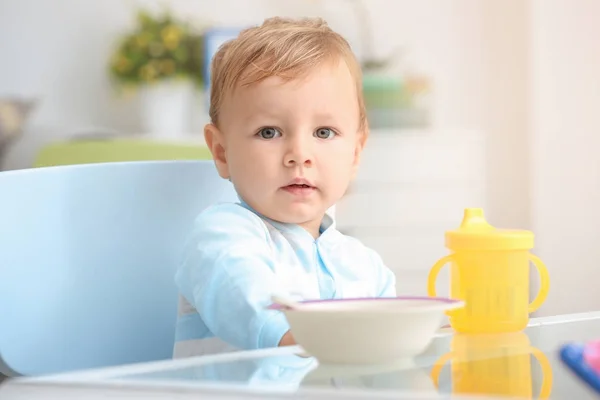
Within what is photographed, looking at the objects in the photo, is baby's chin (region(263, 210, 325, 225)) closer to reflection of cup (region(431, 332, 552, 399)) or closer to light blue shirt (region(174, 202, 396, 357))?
light blue shirt (region(174, 202, 396, 357))

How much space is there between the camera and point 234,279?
90 cm

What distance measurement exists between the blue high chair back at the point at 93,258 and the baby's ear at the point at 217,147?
4 centimetres

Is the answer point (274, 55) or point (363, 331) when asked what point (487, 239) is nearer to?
point (363, 331)

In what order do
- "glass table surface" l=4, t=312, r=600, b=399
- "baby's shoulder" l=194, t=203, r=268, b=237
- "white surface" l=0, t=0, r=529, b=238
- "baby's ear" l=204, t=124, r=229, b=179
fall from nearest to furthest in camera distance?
1. "glass table surface" l=4, t=312, r=600, b=399
2. "baby's shoulder" l=194, t=203, r=268, b=237
3. "baby's ear" l=204, t=124, r=229, b=179
4. "white surface" l=0, t=0, r=529, b=238

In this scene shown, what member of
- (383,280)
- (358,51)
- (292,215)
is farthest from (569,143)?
(292,215)

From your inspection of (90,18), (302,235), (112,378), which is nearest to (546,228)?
(90,18)

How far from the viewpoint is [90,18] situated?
12.9 ft

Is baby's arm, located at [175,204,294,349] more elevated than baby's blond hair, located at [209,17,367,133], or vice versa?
baby's blond hair, located at [209,17,367,133]

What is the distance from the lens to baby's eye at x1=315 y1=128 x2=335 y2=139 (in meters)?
1.08

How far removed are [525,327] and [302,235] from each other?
34 centimetres

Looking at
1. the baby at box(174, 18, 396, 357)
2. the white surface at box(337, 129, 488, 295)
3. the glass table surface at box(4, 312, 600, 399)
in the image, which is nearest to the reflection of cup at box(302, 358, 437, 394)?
the glass table surface at box(4, 312, 600, 399)

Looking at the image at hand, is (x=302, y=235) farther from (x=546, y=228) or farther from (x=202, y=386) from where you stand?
(x=546, y=228)

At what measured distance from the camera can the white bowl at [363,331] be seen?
0.59 metres

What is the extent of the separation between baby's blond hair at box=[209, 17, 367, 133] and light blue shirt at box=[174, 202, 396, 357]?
15 cm
